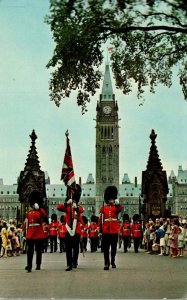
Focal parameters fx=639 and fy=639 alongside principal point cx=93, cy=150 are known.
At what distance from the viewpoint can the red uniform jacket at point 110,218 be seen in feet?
63.7

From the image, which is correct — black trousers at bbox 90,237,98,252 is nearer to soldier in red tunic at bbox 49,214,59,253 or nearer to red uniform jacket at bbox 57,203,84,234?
soldier in red tunic at bbox 49,214,59,253

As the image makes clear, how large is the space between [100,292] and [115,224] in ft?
23.0

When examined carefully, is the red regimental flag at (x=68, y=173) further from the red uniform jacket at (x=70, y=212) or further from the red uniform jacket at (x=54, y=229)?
the red uniform jacket at (x=54, y=229)

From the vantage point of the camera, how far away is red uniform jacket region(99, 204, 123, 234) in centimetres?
1941

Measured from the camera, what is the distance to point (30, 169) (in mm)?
44719

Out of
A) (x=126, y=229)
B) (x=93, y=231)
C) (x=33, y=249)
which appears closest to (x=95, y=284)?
(x=33, y=249)

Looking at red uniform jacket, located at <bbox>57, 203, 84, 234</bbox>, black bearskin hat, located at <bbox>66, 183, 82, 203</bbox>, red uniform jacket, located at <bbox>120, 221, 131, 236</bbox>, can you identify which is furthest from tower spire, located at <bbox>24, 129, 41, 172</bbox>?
red uniform jacket, located at <bbox>57, 203, 84, 234</bbox>

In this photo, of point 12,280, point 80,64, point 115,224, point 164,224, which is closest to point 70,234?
point 115,224

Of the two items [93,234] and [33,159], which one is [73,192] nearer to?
[93,234]

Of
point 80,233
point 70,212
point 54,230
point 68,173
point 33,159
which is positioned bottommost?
point 80,233

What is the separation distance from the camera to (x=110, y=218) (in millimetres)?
19484

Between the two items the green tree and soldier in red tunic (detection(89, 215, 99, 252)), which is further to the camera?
soldier in red tunic (detection(89, 215, 99, 252))

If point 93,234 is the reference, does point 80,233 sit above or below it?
below

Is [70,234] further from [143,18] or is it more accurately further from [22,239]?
[22,239]
